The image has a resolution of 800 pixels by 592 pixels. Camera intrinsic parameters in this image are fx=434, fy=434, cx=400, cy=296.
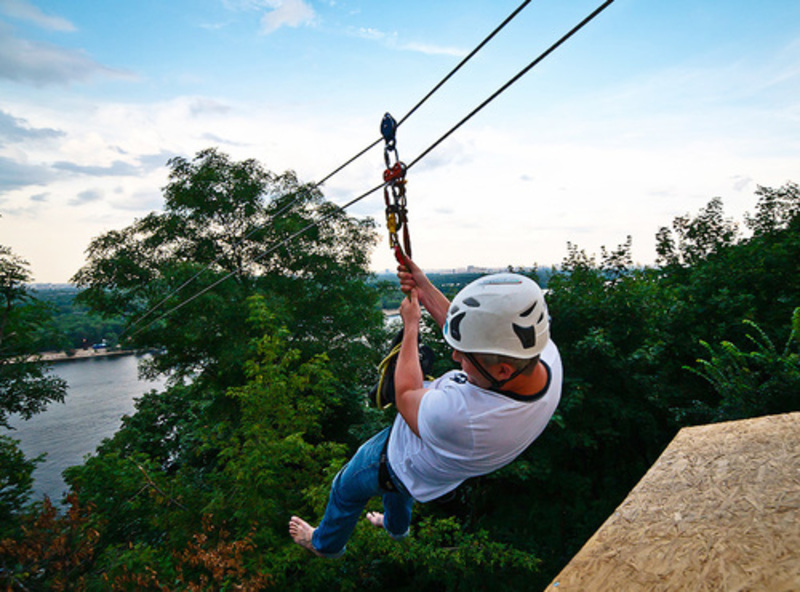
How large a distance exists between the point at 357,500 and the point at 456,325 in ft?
4.61

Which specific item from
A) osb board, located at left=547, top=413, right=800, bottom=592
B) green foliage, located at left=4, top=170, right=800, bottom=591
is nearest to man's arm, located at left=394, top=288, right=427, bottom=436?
osb board, located at left=547, top=413, right=800, bottom=592

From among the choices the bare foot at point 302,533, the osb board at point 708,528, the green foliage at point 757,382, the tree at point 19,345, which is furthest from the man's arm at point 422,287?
the tree at point 19,345

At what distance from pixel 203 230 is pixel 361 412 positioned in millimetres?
8454

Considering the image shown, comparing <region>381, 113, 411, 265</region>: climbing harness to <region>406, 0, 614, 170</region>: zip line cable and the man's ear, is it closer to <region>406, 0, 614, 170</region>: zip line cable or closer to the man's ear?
<region>406, 0, 614, 170</region>: zip line cable

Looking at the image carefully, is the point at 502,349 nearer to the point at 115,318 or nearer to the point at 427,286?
the point at 427,286

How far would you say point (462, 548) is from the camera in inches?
255

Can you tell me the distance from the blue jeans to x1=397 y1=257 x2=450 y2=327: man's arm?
0.71m

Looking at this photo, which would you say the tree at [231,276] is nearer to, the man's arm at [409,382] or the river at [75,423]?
the river at [75,423]

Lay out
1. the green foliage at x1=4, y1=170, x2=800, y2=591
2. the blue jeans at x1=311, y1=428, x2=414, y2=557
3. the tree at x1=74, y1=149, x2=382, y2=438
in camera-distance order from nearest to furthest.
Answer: the blue jeans at x1=311, y1=428, x2=414, y2=557, the green foliage at x1=4, y1=170, x2=800, y2=591, the tree at x1=74, y1=149, x2=382, y2=438

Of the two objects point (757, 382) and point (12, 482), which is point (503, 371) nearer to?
point (757, 382)

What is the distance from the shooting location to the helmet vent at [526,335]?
62.0 inches

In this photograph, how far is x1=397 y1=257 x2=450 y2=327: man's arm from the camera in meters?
2.38

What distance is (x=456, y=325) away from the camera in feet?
5.39

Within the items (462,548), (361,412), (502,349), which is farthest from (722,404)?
(361,412)
